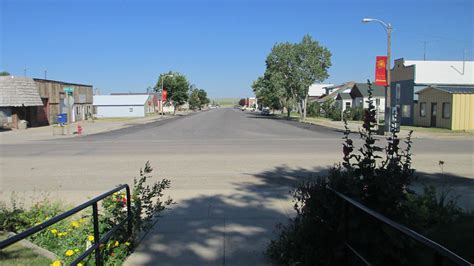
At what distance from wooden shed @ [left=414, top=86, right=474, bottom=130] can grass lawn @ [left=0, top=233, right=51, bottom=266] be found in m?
36.2

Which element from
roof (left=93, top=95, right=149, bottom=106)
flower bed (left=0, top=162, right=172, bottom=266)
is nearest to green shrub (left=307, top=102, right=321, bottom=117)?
roof (left=93, top=95, right=149, bottom=106)

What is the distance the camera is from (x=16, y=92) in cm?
4178

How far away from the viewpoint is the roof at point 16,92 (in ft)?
135

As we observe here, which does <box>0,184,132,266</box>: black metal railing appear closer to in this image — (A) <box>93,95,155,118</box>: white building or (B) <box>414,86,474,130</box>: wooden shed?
(B) <box>414,86,474,130</box>: wooden shed

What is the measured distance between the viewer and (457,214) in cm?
609

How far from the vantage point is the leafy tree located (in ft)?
302

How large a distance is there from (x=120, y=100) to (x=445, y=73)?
229ft

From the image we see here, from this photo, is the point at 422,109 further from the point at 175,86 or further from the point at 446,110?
the point at 175,86

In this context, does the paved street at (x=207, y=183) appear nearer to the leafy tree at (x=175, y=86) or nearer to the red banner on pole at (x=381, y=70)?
the red banner on pole at (x=381, y=70)

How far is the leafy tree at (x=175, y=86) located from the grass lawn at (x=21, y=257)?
87.6 meters

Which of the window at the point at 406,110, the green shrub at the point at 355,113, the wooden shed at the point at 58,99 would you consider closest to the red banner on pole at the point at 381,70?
the window at the point at 406,110

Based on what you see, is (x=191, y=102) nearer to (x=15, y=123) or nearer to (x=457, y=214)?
(x=15, y=123)

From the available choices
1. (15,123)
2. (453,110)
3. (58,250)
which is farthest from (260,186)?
(15,123)

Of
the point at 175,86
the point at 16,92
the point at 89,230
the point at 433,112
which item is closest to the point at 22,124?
the point at 16,92
